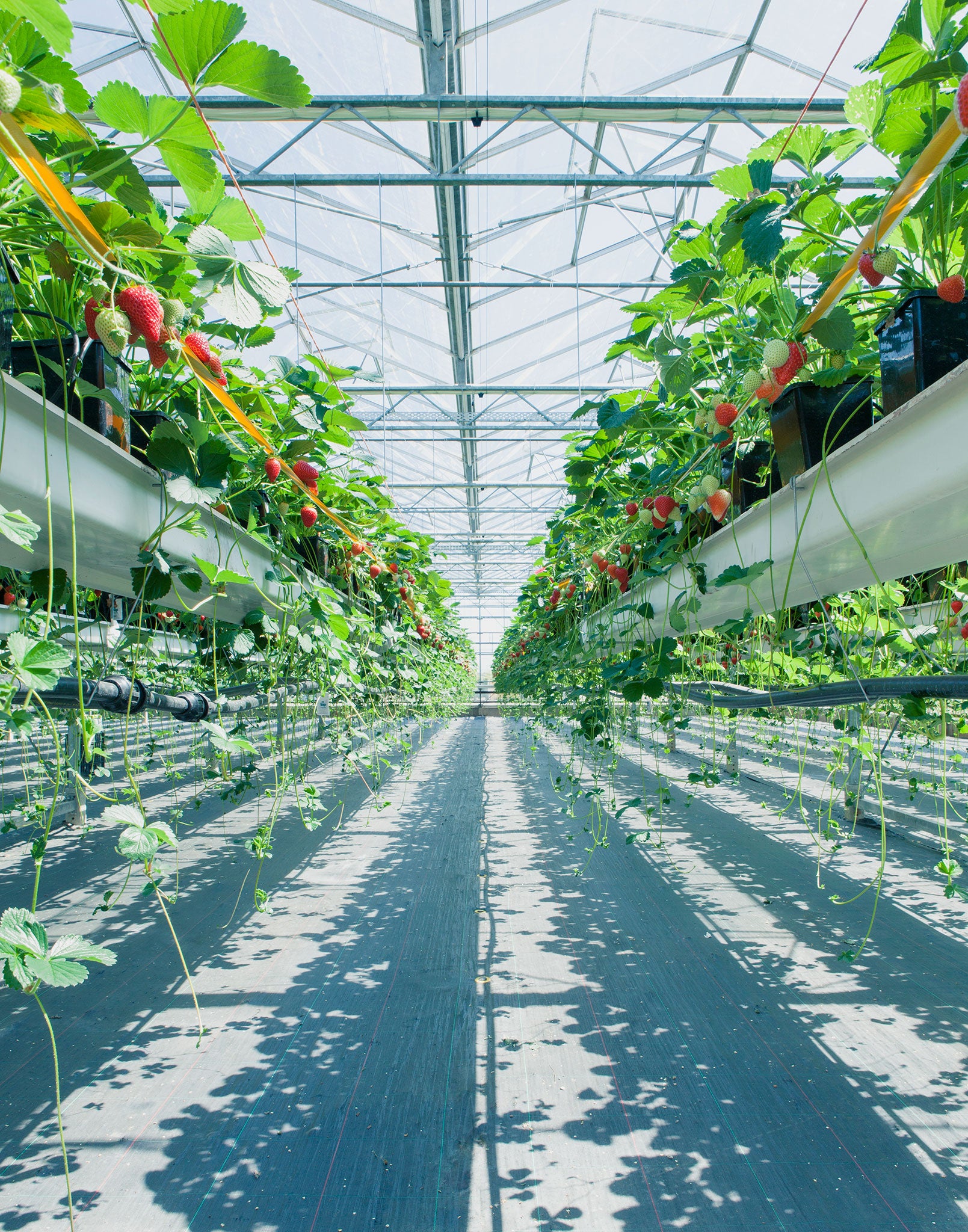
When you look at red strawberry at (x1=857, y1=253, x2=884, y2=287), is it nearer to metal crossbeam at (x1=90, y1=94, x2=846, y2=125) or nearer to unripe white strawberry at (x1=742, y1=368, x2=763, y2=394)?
unripe white strawberry at (x1=742, y1=368, x2=763, y2=394)

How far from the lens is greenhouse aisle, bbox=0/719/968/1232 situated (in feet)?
A: 4.19

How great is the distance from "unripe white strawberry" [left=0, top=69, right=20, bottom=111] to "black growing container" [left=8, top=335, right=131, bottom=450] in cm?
29

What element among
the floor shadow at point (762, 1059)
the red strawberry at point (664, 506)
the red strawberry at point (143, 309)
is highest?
the red strawberry at point (143, 309)

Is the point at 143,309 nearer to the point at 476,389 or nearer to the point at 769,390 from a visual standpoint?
the point at 769,390

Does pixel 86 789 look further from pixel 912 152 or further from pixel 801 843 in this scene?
pixel 801 843

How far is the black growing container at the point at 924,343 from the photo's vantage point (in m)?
0.79

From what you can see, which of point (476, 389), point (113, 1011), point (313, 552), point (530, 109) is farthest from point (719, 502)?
point (476, 389)

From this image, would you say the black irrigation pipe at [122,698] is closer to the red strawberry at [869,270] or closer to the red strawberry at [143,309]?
the red strawberry at [143,309]

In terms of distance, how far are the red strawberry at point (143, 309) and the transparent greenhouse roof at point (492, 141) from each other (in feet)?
2.29

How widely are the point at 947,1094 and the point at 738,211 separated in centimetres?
181

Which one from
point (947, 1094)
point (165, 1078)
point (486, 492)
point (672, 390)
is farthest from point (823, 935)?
point (486, 492)

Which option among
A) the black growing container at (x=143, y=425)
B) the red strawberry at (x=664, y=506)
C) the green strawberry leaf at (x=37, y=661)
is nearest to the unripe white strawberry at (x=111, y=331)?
the green strawberry leaf at (x=37, y=661)

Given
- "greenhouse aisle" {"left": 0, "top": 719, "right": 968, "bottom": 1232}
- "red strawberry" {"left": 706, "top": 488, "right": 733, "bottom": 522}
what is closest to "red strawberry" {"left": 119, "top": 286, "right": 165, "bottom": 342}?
"red strawberry" {"left": 706, "top": 488, "right": 733, "bottom": 522}

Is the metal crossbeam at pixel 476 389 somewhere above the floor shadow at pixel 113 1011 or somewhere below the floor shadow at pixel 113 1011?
above
